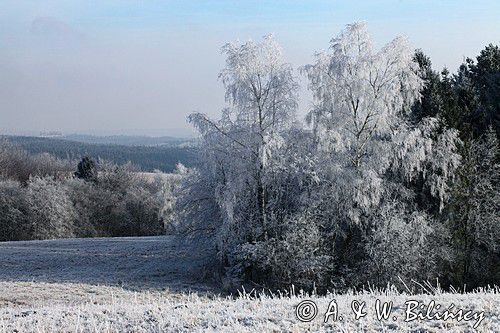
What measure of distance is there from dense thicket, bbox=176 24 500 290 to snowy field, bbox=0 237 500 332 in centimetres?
389

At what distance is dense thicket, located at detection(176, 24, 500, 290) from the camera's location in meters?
26.9

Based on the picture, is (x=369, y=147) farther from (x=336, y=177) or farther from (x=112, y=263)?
(x=112, y=263)

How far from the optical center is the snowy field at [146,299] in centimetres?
783

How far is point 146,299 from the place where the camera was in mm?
18984

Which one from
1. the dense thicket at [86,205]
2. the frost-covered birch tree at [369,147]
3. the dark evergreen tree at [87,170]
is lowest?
the dense thicket at [86,205]

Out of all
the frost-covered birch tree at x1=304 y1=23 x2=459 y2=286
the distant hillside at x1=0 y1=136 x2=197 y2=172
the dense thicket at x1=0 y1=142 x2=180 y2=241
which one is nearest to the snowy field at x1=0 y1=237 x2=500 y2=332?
the frost-covered birch tree at x1=304 y1=23 x2=459 y2=286

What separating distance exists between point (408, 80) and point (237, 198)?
9882 millimetres

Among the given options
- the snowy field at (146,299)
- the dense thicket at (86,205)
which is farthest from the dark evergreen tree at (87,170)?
the snowy field at (146,299)

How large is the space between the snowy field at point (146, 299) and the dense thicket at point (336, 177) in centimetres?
389

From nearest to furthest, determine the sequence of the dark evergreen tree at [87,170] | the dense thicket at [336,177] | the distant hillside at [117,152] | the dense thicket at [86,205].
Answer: the dense thicket at [336,177] → the dense thicket at [86,205] → the dark evergreen tree at [87,170] → the distant hillside at [117,152]

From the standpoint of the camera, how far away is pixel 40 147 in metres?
174

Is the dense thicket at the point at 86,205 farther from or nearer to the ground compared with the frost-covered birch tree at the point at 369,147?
nearer to the ground

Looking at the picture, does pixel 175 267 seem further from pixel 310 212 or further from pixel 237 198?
pixel 310 212

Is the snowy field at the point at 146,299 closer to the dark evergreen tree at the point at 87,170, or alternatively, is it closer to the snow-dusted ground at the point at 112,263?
the snow-dusted ground at the point at 112,263
